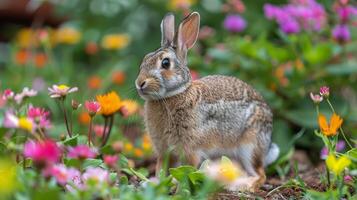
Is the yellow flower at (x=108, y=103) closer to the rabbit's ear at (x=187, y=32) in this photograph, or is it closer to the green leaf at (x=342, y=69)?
the rabbit's ear at (x=187, y=32)

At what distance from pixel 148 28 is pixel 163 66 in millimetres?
4370

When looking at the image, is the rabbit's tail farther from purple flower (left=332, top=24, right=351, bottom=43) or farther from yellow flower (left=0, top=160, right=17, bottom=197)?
yellow flower (left=0, top=160, right=17, bottom=197)

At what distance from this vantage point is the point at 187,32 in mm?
5066

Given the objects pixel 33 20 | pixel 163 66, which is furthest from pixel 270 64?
pixel 33 20

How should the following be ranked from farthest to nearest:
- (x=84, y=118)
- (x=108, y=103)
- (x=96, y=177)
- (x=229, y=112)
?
1. (x=84, y=118)
2. (x=229, y=112)
3. (x=108, y=103)
4. (x=96, y=177)

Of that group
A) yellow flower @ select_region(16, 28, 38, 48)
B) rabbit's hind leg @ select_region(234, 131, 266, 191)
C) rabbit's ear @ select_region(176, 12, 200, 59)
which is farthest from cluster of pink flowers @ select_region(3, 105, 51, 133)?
yellow flower @ select_region(16, 28, 38, 48)

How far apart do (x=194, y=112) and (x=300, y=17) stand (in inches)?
85.2

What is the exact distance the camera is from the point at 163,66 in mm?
4594

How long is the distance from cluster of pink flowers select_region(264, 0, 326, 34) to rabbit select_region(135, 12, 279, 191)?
1.35 meters

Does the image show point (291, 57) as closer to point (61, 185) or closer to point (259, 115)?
point (259, 115)

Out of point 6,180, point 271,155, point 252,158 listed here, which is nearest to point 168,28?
point 252,158

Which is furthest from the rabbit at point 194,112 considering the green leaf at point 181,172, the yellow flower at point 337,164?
the yellow flower at point 337,164

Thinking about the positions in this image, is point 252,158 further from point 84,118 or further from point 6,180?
point 6,180

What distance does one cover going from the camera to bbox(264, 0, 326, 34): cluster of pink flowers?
6277 millimetres
